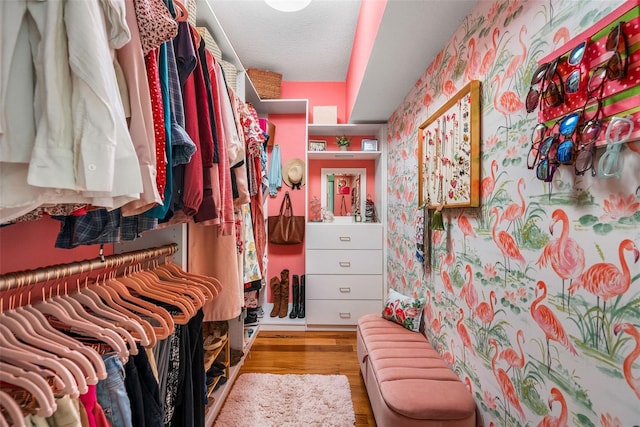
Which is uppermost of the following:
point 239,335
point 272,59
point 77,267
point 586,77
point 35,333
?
point 272,59

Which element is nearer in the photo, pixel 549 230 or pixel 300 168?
pixel 549 230

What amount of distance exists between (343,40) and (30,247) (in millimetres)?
2504

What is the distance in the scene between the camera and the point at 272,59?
2.80 m

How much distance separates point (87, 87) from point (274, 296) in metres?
2.71

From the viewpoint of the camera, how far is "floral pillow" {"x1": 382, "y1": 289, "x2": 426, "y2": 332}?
1.86 m

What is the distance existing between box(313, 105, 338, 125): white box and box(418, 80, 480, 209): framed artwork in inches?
51.4

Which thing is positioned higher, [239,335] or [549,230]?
[549,230]

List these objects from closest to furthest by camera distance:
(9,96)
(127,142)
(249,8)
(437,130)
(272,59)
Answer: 1. (9,96)
2. (127,142)
3. (437,130)
4. (249,8)
5. (272,59)

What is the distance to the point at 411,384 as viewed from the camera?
1264mm

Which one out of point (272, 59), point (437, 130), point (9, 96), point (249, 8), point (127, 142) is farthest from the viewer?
point (272, 59)

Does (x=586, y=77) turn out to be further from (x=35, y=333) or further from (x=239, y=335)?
(x=239, y=335)

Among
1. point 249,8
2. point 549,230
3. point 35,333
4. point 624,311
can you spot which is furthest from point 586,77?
point 249,8

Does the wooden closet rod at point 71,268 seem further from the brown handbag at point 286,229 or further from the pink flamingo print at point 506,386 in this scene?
the brown handbag at point 286,229

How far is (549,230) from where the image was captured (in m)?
0.83
